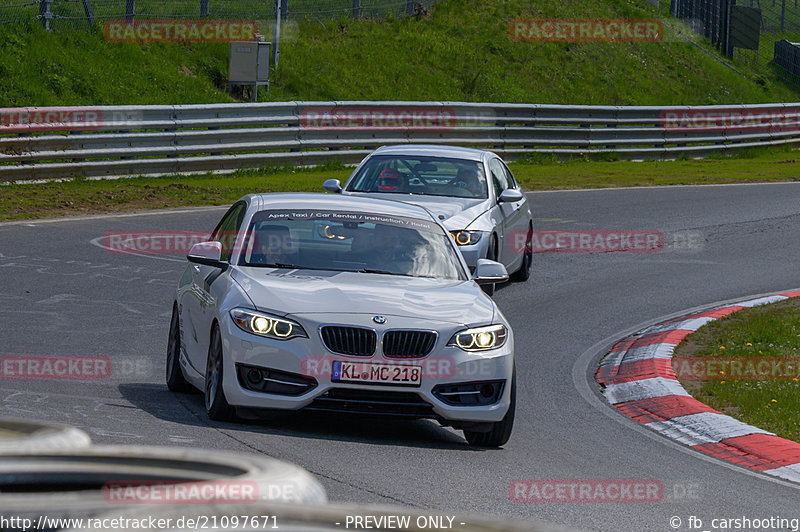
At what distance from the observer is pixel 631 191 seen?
23891 millimetres

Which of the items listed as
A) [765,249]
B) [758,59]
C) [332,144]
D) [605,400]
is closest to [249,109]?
[332,144]

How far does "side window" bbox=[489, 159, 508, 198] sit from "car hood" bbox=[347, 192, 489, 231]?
0.70m

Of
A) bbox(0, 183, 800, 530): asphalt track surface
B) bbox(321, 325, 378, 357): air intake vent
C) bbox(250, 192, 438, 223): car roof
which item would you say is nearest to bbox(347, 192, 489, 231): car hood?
bbox(0, 183, 800, 530): asphalt track surface

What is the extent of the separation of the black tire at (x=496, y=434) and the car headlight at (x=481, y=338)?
1.19 feet

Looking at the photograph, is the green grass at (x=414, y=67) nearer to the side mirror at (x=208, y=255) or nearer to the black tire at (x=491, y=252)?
the black tire at (x=491, y=252)

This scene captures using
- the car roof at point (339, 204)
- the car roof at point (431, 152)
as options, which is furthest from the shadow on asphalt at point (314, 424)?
the car roof at point (431, 152)

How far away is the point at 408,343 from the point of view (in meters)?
7.66

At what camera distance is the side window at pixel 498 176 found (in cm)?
1473

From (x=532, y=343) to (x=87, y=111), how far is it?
1102 cm

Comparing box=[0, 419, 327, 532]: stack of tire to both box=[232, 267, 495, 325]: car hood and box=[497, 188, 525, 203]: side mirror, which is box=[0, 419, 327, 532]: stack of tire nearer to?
box=[232, 267, 495, 325]: car hood

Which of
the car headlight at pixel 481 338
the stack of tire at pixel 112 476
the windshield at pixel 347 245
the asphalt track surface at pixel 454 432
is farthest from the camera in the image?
the windshield at pixel 347 245

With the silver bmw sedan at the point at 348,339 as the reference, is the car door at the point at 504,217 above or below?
below

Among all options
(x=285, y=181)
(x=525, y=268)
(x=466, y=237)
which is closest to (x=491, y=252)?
(x=466, y=237)

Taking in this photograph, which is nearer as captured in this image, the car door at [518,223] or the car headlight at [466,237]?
the car headlight at [466,237]
